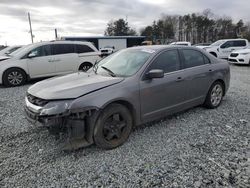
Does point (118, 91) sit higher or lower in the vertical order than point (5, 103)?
higher

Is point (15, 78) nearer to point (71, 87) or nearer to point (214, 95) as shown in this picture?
point (71, 87)

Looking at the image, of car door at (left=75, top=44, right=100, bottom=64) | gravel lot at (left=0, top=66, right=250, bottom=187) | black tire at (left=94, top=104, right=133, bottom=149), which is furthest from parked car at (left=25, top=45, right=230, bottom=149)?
car door at (left=75, top=44, right=100, bottom=64)

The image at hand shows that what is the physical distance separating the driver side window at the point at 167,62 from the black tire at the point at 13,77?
6182 mm

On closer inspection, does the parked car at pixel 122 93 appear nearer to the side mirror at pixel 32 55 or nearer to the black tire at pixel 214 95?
the black tire at pixel 214 95

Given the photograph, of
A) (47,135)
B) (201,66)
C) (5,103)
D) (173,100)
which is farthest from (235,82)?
(5,103)

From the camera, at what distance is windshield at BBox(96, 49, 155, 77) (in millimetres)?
3861

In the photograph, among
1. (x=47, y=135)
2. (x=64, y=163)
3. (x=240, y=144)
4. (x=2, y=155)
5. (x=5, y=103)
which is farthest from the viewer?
(x=5, y=103)

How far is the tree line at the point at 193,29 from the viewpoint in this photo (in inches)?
2169

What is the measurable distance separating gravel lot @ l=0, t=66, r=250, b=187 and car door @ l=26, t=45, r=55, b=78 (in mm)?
4284

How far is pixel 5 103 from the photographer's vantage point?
5.95 m

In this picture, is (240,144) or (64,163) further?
(240,144)

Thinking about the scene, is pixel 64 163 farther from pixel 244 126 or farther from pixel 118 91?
pixel 244 126

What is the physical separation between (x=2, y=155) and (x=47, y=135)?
30.0 inches

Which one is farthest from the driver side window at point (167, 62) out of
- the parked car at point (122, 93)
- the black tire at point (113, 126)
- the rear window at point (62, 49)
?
the rear window at point (62, 49)
